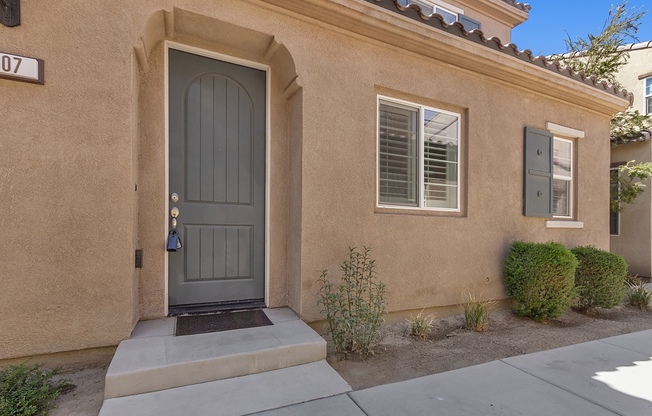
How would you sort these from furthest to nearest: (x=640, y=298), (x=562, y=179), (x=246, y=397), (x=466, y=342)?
(x=562, y=179)
(x=640, y=298)
(x=466, y=342)
(x=246, y=397)

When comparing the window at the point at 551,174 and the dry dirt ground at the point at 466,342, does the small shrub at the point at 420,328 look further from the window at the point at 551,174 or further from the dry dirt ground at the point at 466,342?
the window at the point at 551,174

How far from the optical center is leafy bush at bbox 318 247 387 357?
11.0ft

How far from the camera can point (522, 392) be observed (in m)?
2.76

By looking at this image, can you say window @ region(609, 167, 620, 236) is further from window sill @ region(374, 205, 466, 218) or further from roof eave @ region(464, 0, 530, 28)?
window sill @ region(374, 205, 466, 218)

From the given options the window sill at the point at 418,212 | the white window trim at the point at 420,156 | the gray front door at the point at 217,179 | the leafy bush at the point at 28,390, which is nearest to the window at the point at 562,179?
the white window trim at the point at 420,156

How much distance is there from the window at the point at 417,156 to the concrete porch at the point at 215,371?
219 cm

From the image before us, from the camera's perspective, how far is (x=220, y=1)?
328cm

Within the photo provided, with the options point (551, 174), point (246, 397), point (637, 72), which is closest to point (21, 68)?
point (246, 397)

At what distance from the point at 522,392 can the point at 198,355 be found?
8.96ft

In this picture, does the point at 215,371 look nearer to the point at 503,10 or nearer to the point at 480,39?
the point at 480,39

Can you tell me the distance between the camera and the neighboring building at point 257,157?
8.82 ft

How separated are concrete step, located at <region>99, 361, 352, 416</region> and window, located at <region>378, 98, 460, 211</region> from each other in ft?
7.65

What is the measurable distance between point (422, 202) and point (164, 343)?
3.50 meters

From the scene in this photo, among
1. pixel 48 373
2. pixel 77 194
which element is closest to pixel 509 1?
pixel 77 194
